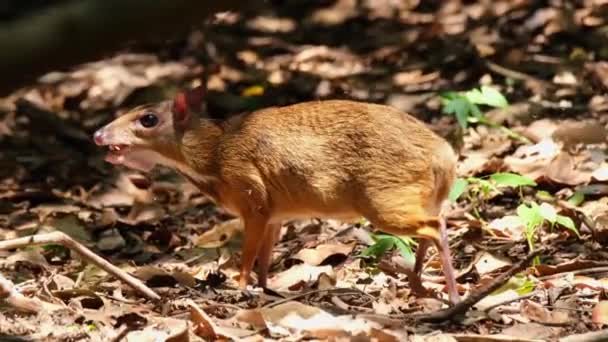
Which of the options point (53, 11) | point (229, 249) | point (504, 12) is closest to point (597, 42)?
point (504, 12)

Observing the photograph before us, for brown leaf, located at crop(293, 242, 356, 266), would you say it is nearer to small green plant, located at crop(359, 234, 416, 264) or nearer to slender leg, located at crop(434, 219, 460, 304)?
small green plant, located at crop(359, 234, 416, 264)

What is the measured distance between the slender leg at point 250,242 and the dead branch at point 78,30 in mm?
3907

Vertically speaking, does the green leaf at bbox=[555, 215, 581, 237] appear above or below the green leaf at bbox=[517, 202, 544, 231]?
below

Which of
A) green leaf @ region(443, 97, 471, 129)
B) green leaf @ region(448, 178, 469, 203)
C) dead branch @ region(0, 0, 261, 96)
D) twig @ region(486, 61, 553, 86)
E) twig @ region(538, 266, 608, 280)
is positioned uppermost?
dead branch @ region(0, 0, 261, 96)

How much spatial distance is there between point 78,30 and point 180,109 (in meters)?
4.46

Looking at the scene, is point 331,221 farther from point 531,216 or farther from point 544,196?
point 531,216

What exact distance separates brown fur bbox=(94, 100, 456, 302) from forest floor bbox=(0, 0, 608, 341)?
1.20ft

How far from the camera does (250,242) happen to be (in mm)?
5438

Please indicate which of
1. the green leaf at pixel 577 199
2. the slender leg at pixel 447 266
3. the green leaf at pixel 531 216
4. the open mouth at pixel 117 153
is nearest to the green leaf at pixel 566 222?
the green leaf at pixel 531 216

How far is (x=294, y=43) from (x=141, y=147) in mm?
5254

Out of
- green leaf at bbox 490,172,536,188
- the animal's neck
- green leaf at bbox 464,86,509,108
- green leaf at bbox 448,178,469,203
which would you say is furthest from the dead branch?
green leaf at bbox 464,86,509,108

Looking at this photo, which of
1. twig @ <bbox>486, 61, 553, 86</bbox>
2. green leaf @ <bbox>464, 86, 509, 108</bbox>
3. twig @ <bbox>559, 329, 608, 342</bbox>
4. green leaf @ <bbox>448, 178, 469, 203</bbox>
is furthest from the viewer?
twig @ <bbox>486, 61, 553, 86</bbox>

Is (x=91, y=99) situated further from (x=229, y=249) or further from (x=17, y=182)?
(x=229, y=249)

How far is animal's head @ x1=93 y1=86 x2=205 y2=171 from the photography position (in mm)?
5895
